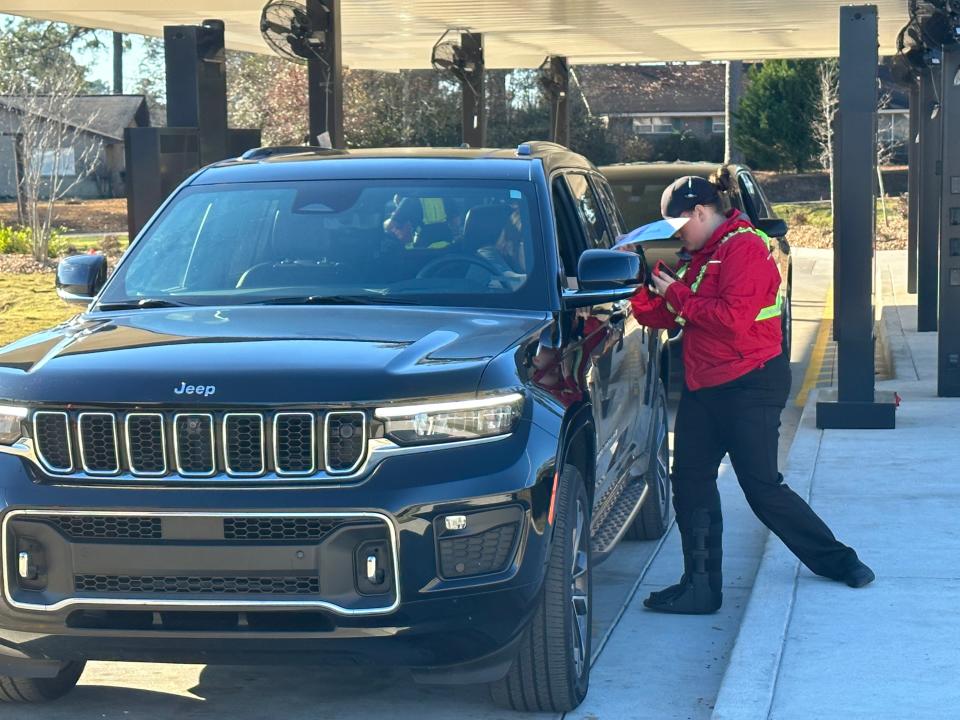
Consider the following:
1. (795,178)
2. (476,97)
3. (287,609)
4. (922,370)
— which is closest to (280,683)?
(287,609)

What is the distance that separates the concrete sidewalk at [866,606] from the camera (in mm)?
5230

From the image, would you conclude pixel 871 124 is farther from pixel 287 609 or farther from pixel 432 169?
pixel 287 609

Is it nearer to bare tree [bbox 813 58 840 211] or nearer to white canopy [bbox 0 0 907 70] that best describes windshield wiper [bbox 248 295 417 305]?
white canopy [bbox 0 0 907 70]

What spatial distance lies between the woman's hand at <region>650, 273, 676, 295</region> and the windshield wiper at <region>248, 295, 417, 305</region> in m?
1.03

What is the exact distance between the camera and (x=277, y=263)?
20.1ft

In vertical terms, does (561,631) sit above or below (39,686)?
above

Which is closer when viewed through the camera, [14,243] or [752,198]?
[752,198]

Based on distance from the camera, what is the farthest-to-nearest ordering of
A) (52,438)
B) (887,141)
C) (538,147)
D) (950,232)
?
(887,141) → (950,232) → (538,147) → (52,438)

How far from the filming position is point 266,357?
489 centimetres

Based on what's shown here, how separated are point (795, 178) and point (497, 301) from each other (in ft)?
160

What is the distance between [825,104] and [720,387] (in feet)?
138

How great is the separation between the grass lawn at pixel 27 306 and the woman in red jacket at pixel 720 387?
43.5 feet

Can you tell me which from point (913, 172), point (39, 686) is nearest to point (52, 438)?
point (39, 686)

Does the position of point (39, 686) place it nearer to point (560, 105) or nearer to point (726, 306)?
point (726, 306)
